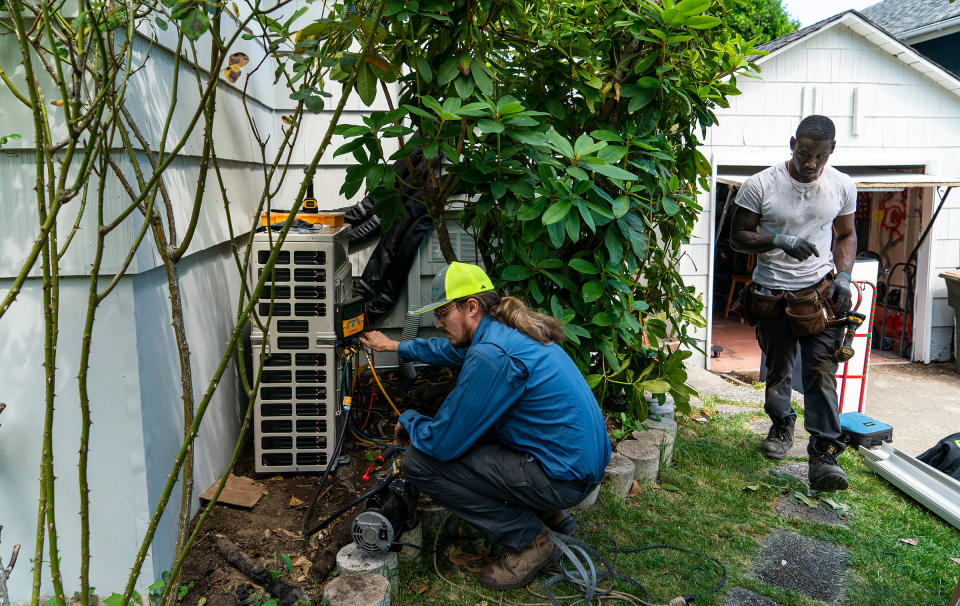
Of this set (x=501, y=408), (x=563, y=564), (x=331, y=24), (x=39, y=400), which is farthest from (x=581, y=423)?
(x=39, y=400)

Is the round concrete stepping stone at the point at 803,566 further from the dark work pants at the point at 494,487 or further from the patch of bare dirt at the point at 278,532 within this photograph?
the patch of bare dirt at the point at 278,532

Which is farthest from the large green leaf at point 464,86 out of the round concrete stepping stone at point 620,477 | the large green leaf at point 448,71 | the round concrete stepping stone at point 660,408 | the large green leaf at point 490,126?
the round concrete stepping stone at point 660,408

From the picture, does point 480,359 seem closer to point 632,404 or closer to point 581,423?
point 581,423

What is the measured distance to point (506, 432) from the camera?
2883 mm

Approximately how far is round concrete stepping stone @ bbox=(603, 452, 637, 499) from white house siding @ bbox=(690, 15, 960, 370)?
367 centimetres

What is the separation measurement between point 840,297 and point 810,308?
0.17 meters

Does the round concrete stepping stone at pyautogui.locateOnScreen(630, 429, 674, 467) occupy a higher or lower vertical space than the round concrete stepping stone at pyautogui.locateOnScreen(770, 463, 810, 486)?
higher

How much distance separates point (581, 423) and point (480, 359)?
0.51 m

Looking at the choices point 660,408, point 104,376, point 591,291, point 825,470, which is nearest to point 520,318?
point 591,291

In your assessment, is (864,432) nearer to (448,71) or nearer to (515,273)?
(515,273)

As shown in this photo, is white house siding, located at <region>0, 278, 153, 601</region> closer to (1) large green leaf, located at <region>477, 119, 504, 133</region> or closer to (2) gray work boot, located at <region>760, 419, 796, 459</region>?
(1) large green leaf, located at <region>477, 119, 504, 133</region>

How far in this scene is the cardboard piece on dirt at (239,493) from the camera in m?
3.24

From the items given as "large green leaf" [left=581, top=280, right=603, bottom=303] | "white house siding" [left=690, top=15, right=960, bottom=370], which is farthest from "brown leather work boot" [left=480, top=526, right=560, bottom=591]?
"white house siding" [left=690, top=15, right=960, bottom=370]

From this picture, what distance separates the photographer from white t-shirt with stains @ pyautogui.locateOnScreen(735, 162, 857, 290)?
400cm
